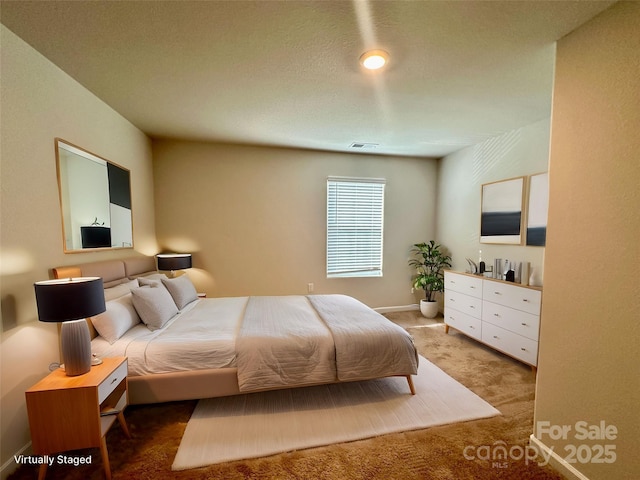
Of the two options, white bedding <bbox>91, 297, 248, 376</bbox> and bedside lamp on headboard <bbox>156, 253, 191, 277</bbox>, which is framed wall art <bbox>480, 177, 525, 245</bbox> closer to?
white bedding <bbox>91, 297, 248, 376</bbox>

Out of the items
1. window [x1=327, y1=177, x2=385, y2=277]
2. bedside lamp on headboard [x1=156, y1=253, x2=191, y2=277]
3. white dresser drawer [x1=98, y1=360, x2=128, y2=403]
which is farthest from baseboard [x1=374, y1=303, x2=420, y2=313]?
white dresser drawer [x1=98, y1=360, x2=128, y2=403]

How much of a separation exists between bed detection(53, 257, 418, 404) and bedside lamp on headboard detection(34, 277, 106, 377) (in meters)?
0.32

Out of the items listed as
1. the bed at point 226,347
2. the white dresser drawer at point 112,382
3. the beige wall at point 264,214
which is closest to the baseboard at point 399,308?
the beige wall at point 264,214

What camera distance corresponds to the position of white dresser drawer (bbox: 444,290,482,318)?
3.30 metres

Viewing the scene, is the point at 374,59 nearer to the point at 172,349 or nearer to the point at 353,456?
the point at 172,349

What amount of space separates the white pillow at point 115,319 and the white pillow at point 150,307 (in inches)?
2.6

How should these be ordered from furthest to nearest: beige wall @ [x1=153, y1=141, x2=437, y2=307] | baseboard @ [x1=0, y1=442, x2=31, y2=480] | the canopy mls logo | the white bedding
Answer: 1. beige wall @ [x1=153, y1=141, x2=437, y2=307]
2. the white bedding
3. baseboard @ [x1=0, y1=442, x2=31, y2=480]
4. the canopy mls logo

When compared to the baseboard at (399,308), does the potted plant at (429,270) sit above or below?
Answer: above

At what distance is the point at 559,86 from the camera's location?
161 cm

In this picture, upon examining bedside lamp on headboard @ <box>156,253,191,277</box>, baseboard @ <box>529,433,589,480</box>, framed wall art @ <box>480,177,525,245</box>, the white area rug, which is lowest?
the white area rug

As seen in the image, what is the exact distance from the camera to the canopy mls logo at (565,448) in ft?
4.61

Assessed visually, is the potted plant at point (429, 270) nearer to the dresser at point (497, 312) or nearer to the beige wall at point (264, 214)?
the beige wall at point (264, 214)

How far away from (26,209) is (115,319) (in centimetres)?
94

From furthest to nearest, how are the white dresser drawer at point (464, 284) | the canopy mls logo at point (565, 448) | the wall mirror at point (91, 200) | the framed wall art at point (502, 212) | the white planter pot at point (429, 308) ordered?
the white planter pot at point (429, 308), the white dresser drawer at point (464, 284), the framed wall art at point (502, 212), the wall mirror at point (91, 200), the canopy mls logo at point (565, 448)
